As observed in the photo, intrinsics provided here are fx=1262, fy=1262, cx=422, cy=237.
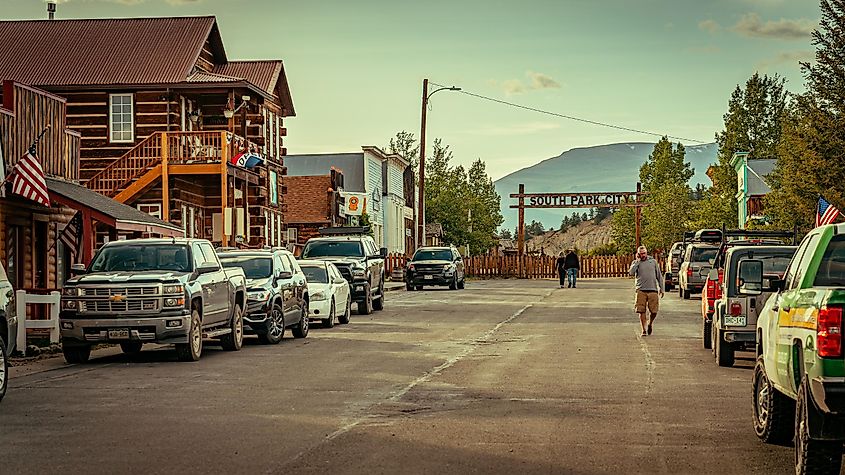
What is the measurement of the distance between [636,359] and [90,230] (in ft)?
39.5

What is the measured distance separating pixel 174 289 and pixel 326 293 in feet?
28.5

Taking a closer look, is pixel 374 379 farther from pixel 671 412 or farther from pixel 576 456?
pixel 576 456

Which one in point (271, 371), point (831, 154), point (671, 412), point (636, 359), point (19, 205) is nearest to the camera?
point (671, 412)

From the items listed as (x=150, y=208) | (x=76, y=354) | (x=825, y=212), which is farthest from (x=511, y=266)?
(x=76, y=354)

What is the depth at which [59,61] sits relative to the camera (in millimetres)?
43125

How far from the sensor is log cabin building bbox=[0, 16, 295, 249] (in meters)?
→ 38.0

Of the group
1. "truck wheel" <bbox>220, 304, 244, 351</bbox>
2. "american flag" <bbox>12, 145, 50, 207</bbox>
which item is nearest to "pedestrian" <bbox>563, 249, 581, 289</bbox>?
"american flag" <bbox>12, 145, 50, 207</bbox>

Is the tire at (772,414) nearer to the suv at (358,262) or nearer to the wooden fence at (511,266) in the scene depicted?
the suv at (358,262)

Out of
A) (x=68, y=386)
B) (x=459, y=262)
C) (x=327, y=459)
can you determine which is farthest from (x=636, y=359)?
(x=459, y=262)

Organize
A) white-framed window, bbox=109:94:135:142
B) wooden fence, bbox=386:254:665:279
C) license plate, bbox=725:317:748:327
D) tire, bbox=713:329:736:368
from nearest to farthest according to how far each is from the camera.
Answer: license plate, bbox=725:317:748:327 < tire, bbox=713:329:736:368 < white-framed window, bbox=109:94:135:142 < wooden fence, bbox=386:254:665:279

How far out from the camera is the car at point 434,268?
5125cm

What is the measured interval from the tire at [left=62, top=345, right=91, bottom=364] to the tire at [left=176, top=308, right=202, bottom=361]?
4.66ft

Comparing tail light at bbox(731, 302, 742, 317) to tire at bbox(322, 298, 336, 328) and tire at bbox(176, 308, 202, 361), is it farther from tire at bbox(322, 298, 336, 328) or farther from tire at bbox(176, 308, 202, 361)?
tire at bbox(322, 298, 336, 328)

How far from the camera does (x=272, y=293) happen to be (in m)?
23.2
